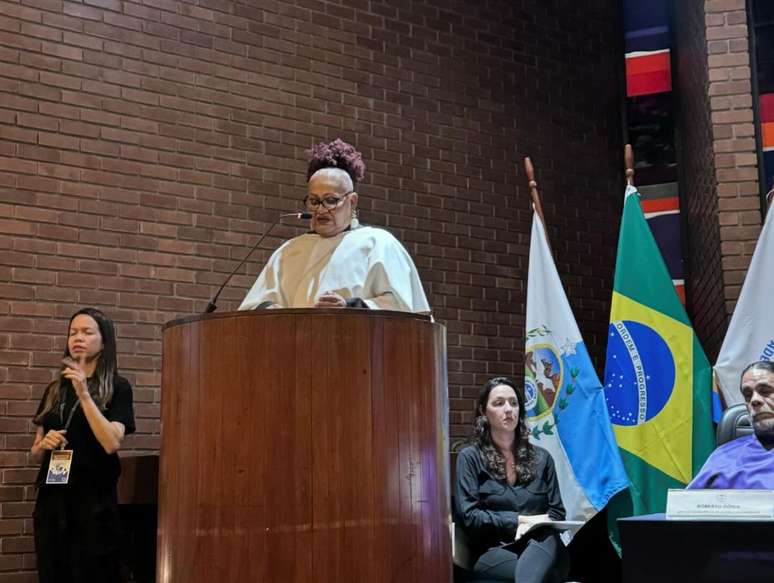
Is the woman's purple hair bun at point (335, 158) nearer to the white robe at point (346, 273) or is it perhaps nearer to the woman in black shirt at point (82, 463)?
the white robe at point (346, 273)

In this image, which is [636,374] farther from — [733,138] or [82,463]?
[82,463]

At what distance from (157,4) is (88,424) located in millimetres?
2261

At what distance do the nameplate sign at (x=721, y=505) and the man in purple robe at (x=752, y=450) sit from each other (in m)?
0.80

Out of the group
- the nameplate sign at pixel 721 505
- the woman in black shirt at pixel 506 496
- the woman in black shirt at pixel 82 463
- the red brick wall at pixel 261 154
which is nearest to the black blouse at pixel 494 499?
the woman in black shirt at pixel 506 496

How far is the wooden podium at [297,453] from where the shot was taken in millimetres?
2367

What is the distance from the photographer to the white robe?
3287mm

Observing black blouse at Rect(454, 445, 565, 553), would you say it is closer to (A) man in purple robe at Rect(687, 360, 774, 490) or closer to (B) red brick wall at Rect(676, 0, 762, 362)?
(A) man in purple robe at Rect(687, 360, 774, 490)

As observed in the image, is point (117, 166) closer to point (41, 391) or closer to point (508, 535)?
point (41, 391)

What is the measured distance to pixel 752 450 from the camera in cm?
360

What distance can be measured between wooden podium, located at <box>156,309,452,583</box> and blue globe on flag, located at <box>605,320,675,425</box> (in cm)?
246

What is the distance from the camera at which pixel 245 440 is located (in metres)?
2.39

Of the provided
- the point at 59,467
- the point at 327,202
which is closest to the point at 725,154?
the point at 327,202

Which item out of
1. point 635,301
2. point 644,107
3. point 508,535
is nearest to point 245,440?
point 508,535

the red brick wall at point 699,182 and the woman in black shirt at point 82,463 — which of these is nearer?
the woman in black shirt at point 82,463
